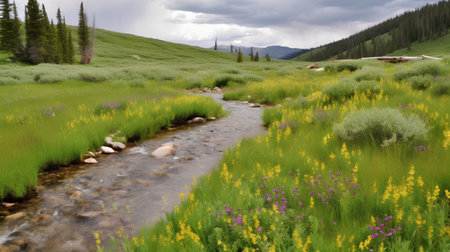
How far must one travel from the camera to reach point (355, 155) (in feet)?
13.6

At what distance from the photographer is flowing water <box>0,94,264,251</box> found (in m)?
3.67

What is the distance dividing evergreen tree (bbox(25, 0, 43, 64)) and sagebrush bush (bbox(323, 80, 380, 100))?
64.8m

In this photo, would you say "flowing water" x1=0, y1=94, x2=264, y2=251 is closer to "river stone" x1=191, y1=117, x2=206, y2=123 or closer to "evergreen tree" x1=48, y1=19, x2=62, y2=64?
"river stone" x1=191, y1=117, x2=206, y2=123

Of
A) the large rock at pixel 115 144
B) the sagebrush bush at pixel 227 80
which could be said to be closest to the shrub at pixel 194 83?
the sagebrush bush at pixel 227 80

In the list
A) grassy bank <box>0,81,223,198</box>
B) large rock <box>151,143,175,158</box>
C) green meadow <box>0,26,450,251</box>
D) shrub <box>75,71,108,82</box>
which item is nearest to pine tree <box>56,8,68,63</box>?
shrub <box>75,71,108,82</box>

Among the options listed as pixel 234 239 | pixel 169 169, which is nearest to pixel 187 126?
pixel 169 169

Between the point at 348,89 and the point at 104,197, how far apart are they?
8498mm

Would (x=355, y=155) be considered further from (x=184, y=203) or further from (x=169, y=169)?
(x=169, y=169)

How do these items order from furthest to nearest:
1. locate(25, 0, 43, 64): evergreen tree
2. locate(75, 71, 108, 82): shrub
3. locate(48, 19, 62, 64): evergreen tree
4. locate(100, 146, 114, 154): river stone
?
locate(48, 19, 62, 64): evergreen tree → locate(25, 0, 43, 64): evergreen tree → locate(75, 71, 108, 82): shrub → locate(100, 146, 114, 154): river stone

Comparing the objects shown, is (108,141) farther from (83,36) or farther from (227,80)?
(83,36)

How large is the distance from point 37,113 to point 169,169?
644 centimetres

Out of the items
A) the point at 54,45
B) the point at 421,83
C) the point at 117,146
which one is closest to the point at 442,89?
the point at 421,83

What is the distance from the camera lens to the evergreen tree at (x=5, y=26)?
179 feet

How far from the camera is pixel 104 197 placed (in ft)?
15.7
